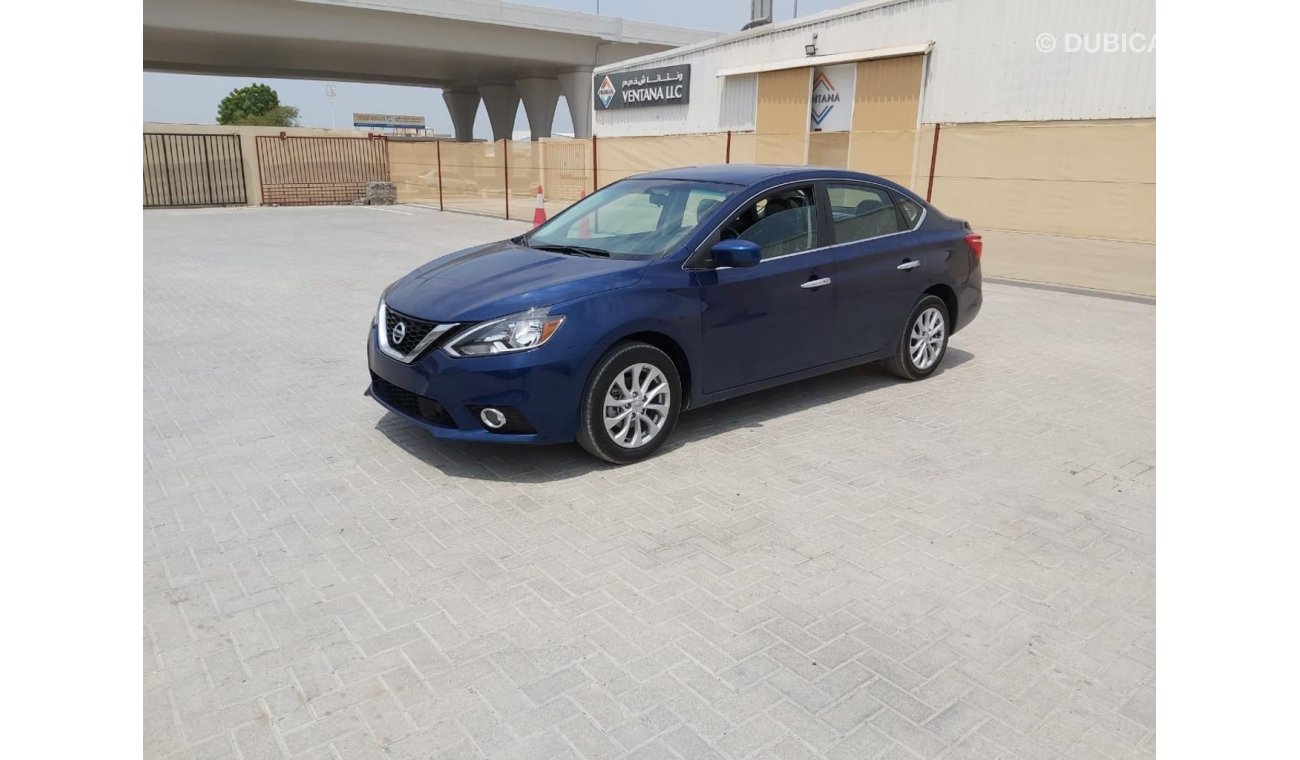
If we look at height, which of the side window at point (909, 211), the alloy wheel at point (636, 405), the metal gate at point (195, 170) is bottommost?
the alloy wheel at point (636, 405)

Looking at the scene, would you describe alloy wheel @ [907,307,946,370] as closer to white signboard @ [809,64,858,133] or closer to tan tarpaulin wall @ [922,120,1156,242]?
tan tarpaulin wall @ [922,120,1156,242]

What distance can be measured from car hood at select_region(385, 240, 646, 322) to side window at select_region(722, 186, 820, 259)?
0.78 m

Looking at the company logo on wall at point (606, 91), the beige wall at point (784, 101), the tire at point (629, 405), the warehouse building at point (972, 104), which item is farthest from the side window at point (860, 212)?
the company logo on wall at point (606, 91)

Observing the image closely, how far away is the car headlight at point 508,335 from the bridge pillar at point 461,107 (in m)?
57.5

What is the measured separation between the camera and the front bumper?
14.2 ft

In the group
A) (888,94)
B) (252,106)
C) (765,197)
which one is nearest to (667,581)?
(765,197)

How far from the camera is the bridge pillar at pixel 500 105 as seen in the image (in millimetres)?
52906

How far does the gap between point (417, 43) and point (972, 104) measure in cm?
2548

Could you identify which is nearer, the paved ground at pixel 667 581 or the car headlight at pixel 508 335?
the paved ground at pixel 667 581

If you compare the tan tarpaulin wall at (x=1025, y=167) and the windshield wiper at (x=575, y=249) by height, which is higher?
the tan tarpaulin wall at (x=1025, y=167)

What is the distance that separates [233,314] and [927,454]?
7.44 m

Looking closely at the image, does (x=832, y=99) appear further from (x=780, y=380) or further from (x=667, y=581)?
(x=667, y=581)

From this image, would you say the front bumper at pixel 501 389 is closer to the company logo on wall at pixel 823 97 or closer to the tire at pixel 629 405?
the tire at pixel 629 405

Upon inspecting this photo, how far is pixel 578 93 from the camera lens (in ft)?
146
